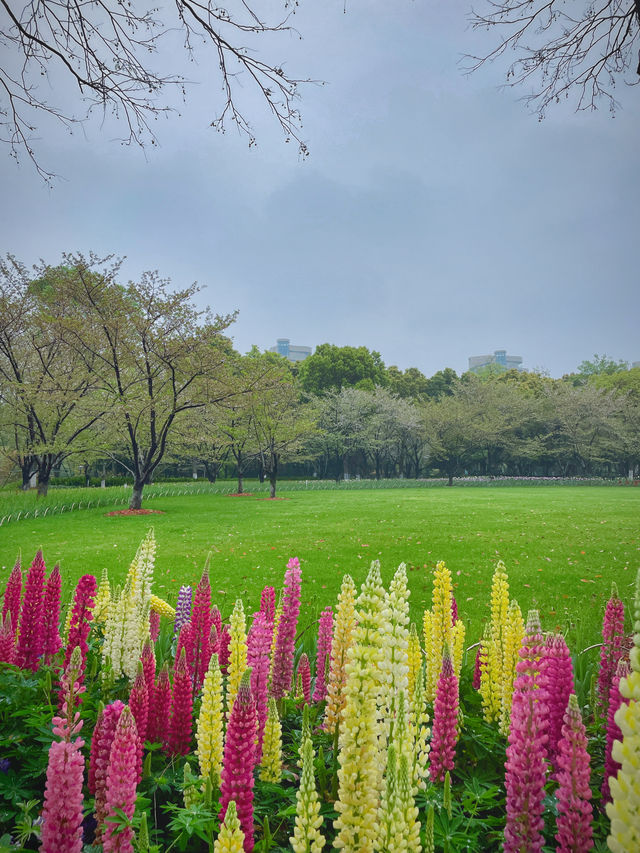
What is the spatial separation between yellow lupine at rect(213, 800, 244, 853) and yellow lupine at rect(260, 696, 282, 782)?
0.73 m

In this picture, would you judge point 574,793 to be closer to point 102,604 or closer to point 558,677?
point 558,677

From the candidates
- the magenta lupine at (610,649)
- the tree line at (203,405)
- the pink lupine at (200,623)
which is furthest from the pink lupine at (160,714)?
the tree line at (203,405)

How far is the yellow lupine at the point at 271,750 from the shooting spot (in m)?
1.84

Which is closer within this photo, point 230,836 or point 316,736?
point 230,836

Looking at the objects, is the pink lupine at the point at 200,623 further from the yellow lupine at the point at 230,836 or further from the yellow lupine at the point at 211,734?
the yellow lupine at the point at 230,836

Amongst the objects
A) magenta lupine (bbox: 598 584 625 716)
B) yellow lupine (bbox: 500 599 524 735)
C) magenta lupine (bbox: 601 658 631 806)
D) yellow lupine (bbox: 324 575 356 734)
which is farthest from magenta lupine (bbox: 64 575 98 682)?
magenta lupine (bbox: 598 584 625 716)

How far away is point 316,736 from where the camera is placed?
212 centimetres

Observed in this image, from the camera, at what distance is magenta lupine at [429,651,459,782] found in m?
1.82

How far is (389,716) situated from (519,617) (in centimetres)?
115

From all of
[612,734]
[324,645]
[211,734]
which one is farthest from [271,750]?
[612,734]

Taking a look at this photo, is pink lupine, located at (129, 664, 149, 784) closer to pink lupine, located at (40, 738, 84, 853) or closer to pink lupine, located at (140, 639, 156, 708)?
pink lupine, located at (140, 639, 156, 708)

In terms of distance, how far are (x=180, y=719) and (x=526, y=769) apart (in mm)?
1353

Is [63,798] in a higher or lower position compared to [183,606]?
higher

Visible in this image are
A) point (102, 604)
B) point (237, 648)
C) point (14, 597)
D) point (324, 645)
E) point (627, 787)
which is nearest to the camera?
point (627, 787)
